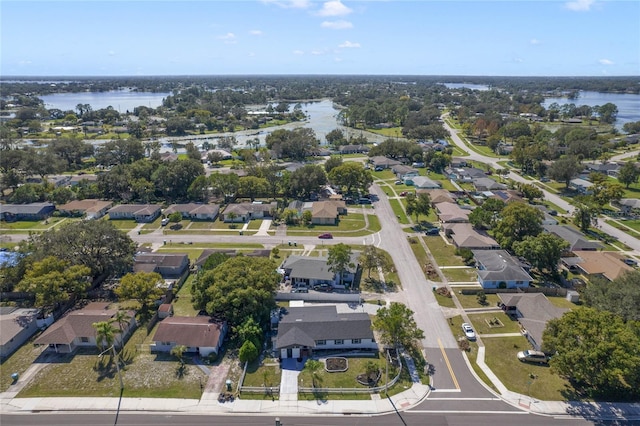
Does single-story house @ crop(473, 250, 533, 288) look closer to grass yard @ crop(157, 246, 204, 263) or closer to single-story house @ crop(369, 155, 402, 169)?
grass yard @ crop(157, 246, 204, 263)

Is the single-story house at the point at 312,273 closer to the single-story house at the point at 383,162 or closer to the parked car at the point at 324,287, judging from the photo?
the parked car at the point at 324,287

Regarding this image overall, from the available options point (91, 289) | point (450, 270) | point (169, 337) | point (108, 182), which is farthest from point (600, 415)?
point (108, 182)

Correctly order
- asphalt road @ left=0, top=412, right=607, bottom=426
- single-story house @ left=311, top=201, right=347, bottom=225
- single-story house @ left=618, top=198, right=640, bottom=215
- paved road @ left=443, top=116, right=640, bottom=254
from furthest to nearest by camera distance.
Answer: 1. single-story house @ left=618, top=198, right=640, bottom=215
2. single-story house @ left=311, top=201, right=347, bottom=225
3. paved road @ left=443, top=116, right=640, bottom=254
4. asphalt road @ left=0, top=412, right=607, bottom=426

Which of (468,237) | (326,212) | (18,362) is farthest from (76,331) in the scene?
(468,237)

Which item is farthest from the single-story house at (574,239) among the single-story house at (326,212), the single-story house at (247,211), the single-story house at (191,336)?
the single-story house at (191,336)

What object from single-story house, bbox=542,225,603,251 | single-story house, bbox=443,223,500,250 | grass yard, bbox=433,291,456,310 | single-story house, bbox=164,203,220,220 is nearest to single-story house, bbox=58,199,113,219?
single-story house, bbox=164,203,220,220
